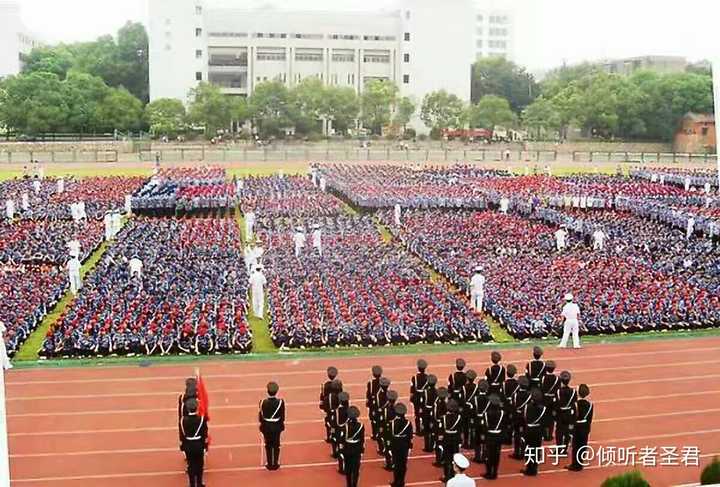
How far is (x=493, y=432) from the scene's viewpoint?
8375 millimetres

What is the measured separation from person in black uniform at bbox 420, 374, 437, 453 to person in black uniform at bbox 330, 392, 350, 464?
1049 millimetres

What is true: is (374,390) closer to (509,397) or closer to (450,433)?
(450,433)

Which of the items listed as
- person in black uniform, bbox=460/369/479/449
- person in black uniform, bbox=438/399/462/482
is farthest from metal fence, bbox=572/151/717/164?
person in black uniform, bbox=438/399/462/482

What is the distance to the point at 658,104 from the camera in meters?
62.5

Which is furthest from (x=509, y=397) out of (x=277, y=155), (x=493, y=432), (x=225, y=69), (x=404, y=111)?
(x=225, y=69)

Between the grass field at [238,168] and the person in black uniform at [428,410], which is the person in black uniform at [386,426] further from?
the grass field at [238,168]

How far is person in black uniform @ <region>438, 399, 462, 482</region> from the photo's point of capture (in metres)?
8.15

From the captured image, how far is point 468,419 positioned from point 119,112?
5569 centimetres

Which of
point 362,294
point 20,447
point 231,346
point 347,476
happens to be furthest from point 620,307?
point 20,447

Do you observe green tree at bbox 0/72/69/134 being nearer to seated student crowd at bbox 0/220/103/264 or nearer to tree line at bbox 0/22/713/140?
tree line at bbox 0/22/713/140

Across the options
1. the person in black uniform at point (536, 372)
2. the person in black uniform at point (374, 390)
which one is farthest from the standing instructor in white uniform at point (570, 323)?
the person in black uniform at point (374, 390)

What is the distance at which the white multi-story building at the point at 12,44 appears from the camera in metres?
44.5

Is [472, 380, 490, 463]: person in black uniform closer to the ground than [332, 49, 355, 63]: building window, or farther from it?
closer to the ground

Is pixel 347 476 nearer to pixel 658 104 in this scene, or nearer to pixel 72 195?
pixel 72 195
